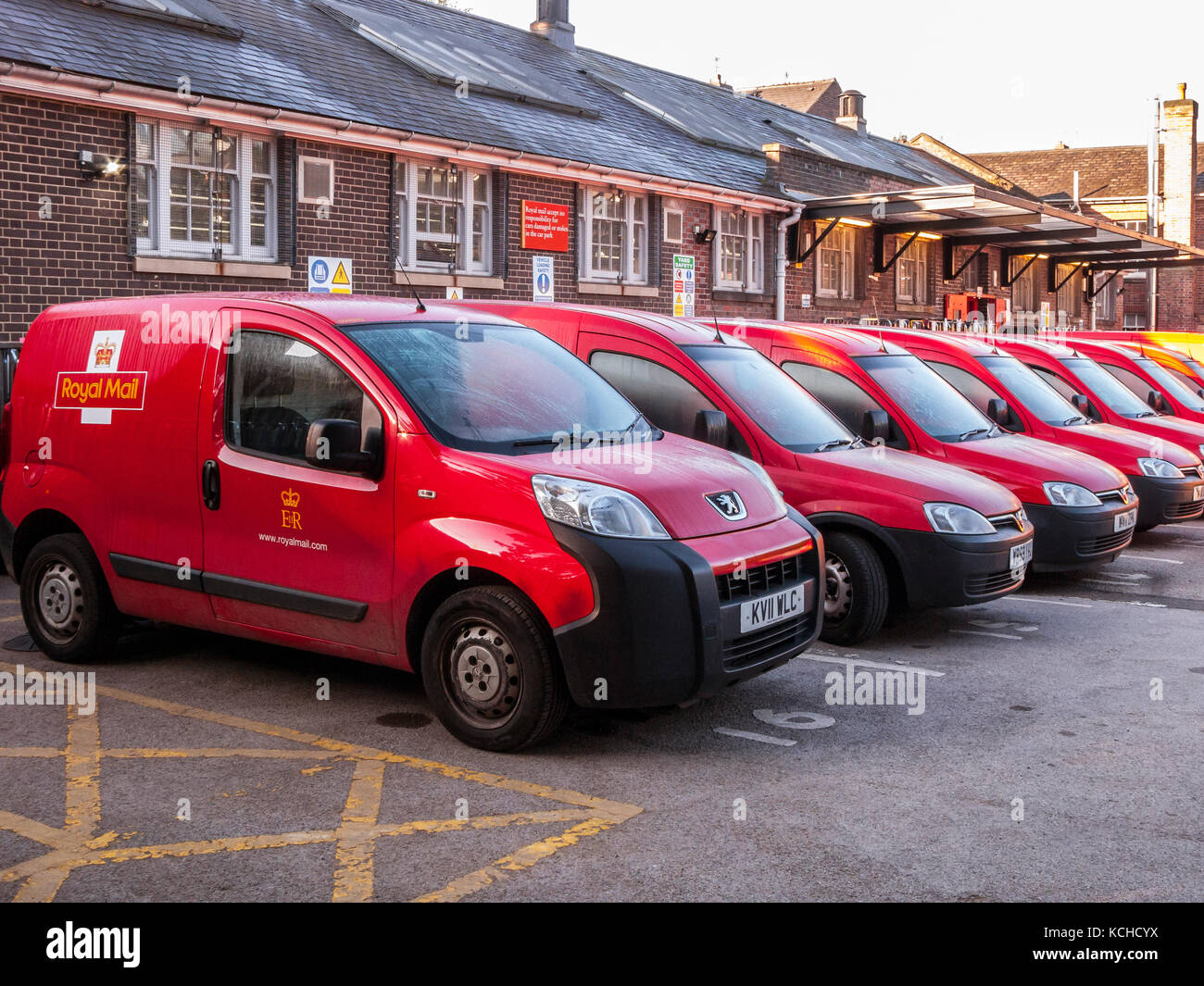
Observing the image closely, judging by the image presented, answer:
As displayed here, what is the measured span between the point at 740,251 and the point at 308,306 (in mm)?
19735

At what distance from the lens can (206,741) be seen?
5.75 metres

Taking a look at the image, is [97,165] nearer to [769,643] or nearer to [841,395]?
[841,395]

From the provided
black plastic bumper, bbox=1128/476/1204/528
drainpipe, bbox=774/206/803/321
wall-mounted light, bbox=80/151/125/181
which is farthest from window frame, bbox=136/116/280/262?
drainpipe, bbox=774/206/803/321

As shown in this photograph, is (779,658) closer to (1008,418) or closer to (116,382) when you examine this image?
(116,382)

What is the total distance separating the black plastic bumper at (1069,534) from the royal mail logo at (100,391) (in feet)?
20.1

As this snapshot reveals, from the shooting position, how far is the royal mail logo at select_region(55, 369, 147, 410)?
6.70 metres

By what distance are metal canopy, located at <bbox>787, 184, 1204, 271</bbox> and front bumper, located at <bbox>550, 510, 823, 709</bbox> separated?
66.7 ft

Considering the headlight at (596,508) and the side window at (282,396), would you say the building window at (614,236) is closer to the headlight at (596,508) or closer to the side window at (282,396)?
the side window at (282,396)

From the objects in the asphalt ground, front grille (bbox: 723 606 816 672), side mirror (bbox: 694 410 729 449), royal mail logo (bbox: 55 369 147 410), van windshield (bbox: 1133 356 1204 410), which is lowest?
the asphalt ground

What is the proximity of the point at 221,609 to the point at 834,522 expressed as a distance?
3664 millimetres

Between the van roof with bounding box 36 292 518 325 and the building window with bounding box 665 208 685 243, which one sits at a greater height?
the building window with bounding box 665 208 685 243

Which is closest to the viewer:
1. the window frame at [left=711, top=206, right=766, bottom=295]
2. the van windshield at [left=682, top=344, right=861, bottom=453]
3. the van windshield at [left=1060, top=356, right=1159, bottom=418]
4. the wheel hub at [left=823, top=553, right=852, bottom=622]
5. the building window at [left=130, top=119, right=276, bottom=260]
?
the wheel hub at [left=823, top=553, right=852, bottom=622]

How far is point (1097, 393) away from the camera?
1368cm

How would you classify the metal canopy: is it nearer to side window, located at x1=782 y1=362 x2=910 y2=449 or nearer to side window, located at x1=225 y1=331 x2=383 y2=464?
side window, located at x1=782 y1=362 x2=910 y2=449
